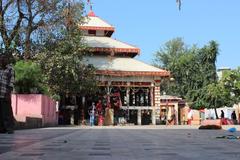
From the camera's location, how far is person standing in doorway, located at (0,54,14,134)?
11.8m

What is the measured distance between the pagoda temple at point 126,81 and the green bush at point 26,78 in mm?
14681

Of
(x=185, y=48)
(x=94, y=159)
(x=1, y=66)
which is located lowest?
(x=94, y=159)

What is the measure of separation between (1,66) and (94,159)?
6740mm

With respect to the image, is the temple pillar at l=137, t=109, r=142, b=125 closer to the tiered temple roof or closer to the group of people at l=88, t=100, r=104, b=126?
the tiered temple roof

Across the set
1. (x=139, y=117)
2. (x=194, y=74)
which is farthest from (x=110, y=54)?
(x=194, y=74)

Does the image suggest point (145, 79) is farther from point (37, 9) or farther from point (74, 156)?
point (74, 156)

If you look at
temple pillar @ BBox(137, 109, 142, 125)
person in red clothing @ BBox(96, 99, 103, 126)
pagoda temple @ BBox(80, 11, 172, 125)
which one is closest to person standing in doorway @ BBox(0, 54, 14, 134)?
person in red clothing @ BBox(96, 99, 103, 126)

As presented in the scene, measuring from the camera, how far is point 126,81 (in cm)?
4350

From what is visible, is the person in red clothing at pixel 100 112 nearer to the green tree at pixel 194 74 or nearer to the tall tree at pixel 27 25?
the tall tree at pixel 27 25

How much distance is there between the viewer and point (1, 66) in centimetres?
1198

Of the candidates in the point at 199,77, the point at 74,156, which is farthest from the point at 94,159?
the point at 199,77

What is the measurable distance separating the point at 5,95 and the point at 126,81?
104 feet

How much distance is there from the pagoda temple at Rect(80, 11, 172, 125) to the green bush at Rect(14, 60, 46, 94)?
48.2 feet

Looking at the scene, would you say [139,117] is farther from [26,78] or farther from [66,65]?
[26,78]
